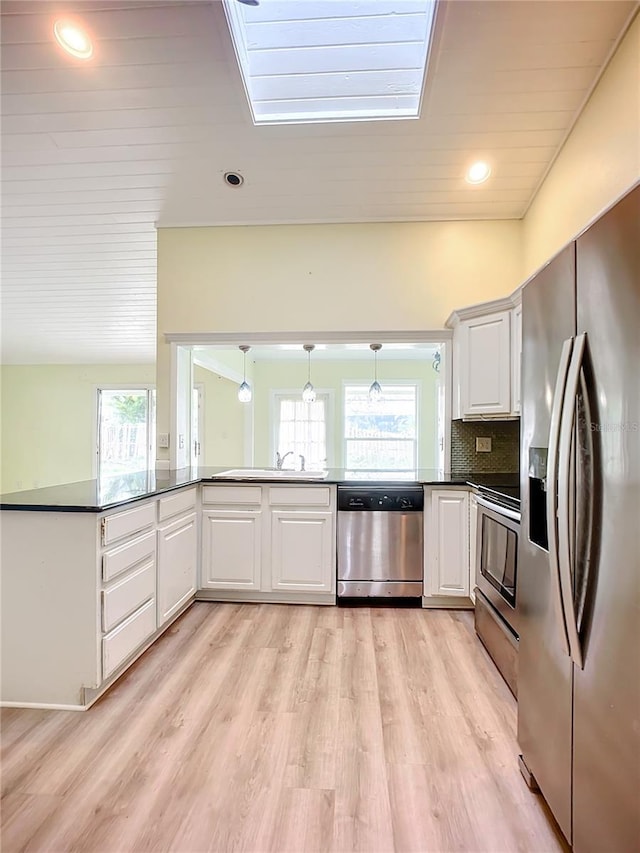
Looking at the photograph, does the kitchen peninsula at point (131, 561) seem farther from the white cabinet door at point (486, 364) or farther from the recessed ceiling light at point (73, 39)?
the recessed ceiling light at point (73, 39)

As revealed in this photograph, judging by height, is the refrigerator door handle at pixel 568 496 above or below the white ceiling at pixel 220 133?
below

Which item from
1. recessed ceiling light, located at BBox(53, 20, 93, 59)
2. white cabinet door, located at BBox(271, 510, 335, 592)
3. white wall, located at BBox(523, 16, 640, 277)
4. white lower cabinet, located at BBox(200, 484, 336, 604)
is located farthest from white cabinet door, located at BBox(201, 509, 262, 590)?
recessed ceiling light, located at BBox(53, 20, 93, 59)

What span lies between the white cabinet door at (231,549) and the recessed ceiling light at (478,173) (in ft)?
9.00

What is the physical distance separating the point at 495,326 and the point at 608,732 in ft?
7.72

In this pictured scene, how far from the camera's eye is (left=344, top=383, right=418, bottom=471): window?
20.8 ft

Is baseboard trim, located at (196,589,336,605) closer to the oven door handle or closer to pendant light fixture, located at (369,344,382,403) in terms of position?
the oven door handle

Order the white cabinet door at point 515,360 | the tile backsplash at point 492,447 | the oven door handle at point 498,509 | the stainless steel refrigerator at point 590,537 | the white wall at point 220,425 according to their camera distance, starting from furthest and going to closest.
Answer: the white wall at point 220,425, the tile backsplash at point 492,447, the white cabinet door at point 515,360, the oven door handle at point 498,509, the stainless steel refrigerator at point 590,537

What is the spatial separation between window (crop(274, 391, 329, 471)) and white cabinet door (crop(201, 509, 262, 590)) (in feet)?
11.3

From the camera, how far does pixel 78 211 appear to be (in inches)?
125

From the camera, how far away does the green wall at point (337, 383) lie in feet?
20.7

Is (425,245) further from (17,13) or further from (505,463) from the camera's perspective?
(17,13)

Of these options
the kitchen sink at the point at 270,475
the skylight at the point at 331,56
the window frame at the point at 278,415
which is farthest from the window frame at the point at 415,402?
the skylight at the point at 331,56

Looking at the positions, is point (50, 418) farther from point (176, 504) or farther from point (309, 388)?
point (176, 504)

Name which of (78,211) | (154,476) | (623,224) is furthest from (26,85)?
(623,224)
